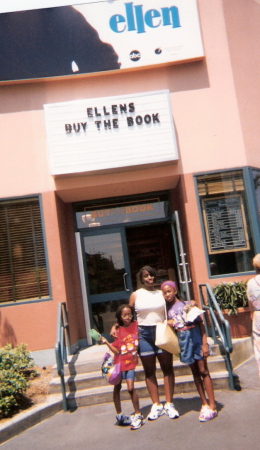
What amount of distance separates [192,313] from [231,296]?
7.42 ft

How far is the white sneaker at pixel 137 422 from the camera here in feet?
14.9

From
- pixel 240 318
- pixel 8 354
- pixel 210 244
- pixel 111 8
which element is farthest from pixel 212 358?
pixel 111 8

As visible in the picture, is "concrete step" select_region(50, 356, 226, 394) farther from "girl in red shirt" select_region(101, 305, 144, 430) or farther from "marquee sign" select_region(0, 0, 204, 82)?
"marquee sign" select_region(0, 0, 204, 82)

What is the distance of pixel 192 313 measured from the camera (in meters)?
4.57

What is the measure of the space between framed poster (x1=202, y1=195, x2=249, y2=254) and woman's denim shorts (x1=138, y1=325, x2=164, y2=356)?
113 inches

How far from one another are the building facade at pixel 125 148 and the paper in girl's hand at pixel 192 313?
2.48 meters

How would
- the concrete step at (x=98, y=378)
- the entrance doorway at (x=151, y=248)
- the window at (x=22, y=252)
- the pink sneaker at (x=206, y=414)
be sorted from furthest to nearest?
the entrance doorway at (x=151, y=248) < the window at (x=22, y=252) < the concrete step at (x=98, y=378) < the pink sneaker at (x=206, y=414)

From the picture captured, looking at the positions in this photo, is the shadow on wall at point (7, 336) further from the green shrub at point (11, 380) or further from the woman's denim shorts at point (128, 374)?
the woman's denim shorts at point (128, 374)

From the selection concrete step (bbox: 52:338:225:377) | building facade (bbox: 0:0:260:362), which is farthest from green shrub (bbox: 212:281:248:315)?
concrete step (bbox: 52:338:225:377)

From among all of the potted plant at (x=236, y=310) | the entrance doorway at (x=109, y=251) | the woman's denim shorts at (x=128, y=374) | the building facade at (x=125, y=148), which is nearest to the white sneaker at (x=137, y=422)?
the woman's denim shorts at (x=128, y=374)

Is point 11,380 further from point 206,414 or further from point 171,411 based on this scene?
point 206,414

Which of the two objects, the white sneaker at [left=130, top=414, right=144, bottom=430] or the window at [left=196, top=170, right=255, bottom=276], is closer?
the white sneaker at [left=130, top=414, right=144, bottom=430]

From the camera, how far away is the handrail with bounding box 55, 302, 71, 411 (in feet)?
17.8

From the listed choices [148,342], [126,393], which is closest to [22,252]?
[126,393]
